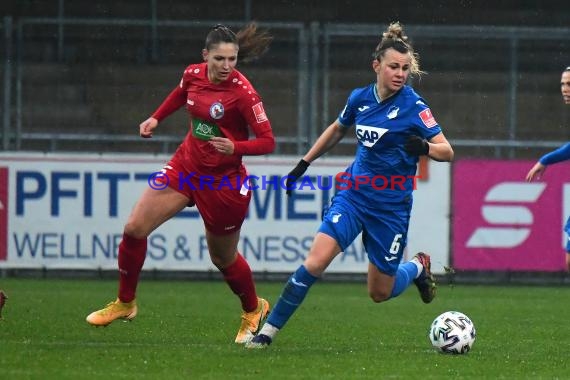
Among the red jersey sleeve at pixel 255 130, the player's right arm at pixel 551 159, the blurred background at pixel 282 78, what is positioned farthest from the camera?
the blurred background at pixel 282 78

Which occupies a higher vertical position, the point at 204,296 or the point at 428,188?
the point at 428,188

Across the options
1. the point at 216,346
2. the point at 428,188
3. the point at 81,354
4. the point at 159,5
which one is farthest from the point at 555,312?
the point at 159,5

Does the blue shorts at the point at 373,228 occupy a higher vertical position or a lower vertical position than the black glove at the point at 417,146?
lower

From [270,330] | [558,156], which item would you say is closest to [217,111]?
[270,330]

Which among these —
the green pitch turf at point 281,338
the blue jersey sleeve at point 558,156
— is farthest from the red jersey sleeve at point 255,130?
the blue jersey sleeve at point 558,156

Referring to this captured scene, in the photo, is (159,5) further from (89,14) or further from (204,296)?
(204,296)

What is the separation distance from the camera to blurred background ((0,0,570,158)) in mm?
15703

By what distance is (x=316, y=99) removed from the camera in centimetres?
1589

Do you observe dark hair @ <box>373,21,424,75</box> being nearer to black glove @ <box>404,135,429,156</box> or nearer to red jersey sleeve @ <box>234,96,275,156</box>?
black glove @ <box>404,135,429,156</box>

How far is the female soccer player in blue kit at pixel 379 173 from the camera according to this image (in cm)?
815

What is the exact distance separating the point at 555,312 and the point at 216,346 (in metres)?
4.63

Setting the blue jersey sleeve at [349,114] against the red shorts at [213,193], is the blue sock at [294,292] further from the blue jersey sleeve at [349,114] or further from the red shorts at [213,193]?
the blue jersey sleeve at [349,114]

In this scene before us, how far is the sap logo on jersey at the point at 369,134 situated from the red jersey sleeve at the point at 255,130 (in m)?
0.59

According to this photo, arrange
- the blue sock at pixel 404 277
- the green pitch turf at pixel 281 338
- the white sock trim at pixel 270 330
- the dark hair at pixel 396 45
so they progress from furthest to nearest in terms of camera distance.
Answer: the blue sock at pixel 404 277
the dark hair at pixel 396 45
the white sock trim at pixel 270 330
the green pitch turf at pixel 281 338
